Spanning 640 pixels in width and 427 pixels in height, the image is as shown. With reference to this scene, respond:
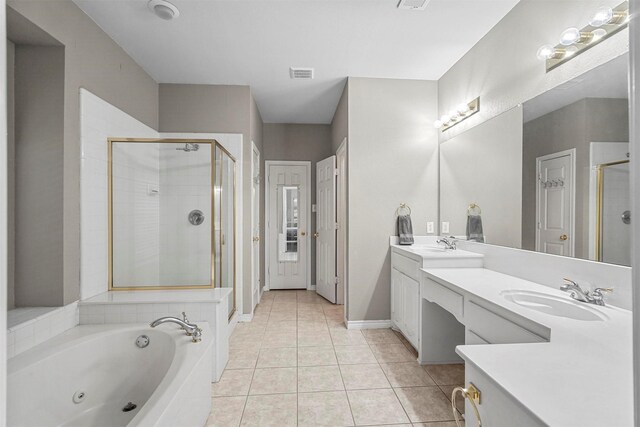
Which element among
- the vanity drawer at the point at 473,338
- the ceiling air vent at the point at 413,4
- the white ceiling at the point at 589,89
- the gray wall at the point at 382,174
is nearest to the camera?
the white ceiling at the point at 589,89

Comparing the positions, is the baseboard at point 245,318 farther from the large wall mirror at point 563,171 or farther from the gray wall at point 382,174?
the large wall mirror at point 563,171

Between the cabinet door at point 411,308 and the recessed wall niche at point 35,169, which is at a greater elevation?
the recessed wall niche at point 35,169

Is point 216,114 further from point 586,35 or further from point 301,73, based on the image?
point 586,35

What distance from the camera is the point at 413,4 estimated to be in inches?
78.5

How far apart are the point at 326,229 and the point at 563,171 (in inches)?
114

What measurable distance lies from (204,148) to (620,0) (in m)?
2.64

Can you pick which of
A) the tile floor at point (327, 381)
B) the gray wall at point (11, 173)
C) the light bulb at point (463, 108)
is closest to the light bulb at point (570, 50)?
the light bulb at point (463, 108)

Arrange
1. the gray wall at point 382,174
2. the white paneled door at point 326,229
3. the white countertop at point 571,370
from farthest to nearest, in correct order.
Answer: the white paneled door at point 326,229
the gray wall at point 382,174
the white countertop at point 571,370

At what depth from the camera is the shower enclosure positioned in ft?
7.84

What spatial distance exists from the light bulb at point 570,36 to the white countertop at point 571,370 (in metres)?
1.38

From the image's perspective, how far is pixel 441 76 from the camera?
3.05 metres

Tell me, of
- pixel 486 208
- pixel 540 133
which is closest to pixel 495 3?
pixel 540 133

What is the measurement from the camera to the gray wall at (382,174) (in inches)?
120

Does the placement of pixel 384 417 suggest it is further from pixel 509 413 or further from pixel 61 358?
pixel 61 358
